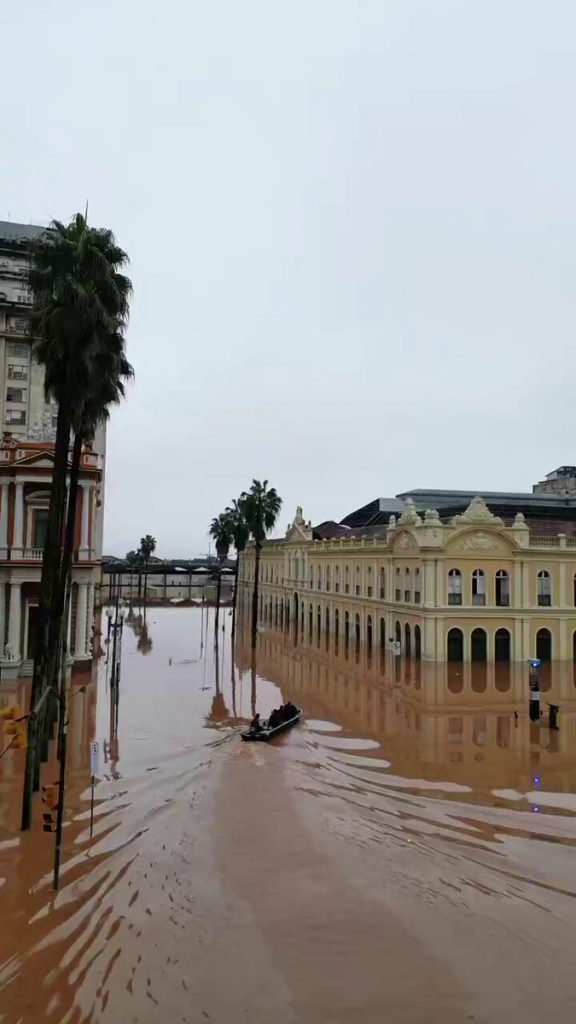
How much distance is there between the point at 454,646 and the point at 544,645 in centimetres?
659

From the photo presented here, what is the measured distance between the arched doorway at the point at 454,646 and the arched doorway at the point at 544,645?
5556mm

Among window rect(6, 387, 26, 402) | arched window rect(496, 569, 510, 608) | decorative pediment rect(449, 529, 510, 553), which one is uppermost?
window rect(6, 387, 26, 402)

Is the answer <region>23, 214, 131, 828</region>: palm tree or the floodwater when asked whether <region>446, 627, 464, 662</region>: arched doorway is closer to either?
the floodwater

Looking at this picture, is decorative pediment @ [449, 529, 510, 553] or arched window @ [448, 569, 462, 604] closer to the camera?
arched window @ [448, 569, 462, 604]

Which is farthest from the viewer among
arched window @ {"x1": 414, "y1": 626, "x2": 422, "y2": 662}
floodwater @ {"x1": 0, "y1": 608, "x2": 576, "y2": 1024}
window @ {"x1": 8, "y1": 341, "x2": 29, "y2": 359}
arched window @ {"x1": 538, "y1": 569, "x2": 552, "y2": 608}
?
window @ {"x1": 8, "y1": 341, "x2": 29, "y2": 359}

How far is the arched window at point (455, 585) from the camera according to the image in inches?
1727

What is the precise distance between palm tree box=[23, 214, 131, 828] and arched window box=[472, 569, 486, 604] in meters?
30.2

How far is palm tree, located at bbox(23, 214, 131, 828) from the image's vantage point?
19.7 metres

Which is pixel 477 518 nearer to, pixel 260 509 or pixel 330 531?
pixel 260 509

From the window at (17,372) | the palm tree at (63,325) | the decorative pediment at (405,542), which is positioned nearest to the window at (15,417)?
the window at (17,372)

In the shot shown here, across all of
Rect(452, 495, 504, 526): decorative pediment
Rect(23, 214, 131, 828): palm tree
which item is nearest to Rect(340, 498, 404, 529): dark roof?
Rect(452, 495, 504, 526): decorative pediment

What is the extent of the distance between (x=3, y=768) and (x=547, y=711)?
23.3 meters

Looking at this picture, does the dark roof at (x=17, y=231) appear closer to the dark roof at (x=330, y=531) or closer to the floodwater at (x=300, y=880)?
the dark roof at (x=330, y=531)

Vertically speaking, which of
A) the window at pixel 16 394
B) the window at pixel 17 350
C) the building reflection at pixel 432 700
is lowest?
the building reflection at pixel 432 700
